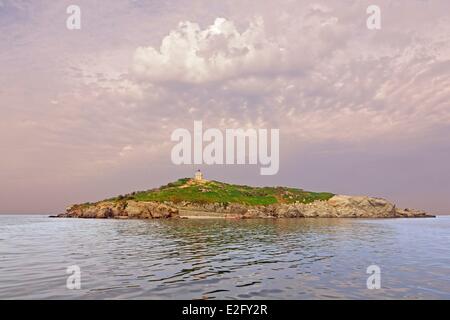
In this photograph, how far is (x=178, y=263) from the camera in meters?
36.7

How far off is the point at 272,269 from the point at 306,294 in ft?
32.3

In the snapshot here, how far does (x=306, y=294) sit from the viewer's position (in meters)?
23.5

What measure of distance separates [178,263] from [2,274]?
1666cm

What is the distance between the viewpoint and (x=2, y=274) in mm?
30312

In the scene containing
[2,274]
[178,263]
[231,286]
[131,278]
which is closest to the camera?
[231,286]
